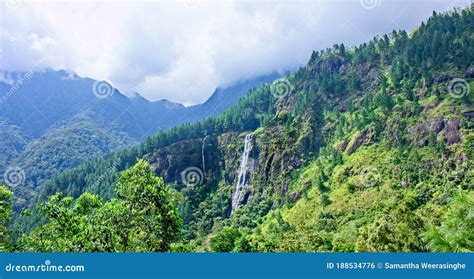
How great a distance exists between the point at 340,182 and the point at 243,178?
5922cm

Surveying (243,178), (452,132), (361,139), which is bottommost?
(243,178)

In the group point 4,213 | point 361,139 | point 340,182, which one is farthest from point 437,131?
point 4,213

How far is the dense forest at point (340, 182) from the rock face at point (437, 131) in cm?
31

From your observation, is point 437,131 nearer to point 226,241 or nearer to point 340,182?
point 340,182

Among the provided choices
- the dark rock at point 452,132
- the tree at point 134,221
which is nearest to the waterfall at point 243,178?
the dark rock at point 452,132

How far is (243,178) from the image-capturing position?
188750mm

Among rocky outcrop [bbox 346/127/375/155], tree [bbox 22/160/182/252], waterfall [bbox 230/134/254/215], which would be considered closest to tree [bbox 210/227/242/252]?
tree [bbox 22/160/182/252]

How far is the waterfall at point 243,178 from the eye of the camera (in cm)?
18025

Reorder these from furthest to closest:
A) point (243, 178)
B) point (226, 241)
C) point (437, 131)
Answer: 1. point (243, 178)
2. point (437, 131)
3. point (226, 241)

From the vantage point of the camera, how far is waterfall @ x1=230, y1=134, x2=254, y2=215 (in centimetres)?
18025

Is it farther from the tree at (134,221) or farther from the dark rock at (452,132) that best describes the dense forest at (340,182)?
the dark rock at (452,132)

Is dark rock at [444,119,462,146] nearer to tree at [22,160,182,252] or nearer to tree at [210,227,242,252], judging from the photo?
tree at [210,227,242,252]

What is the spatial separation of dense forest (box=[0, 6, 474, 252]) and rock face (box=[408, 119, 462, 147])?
0.31m

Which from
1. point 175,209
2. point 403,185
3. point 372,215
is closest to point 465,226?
point 175,209
